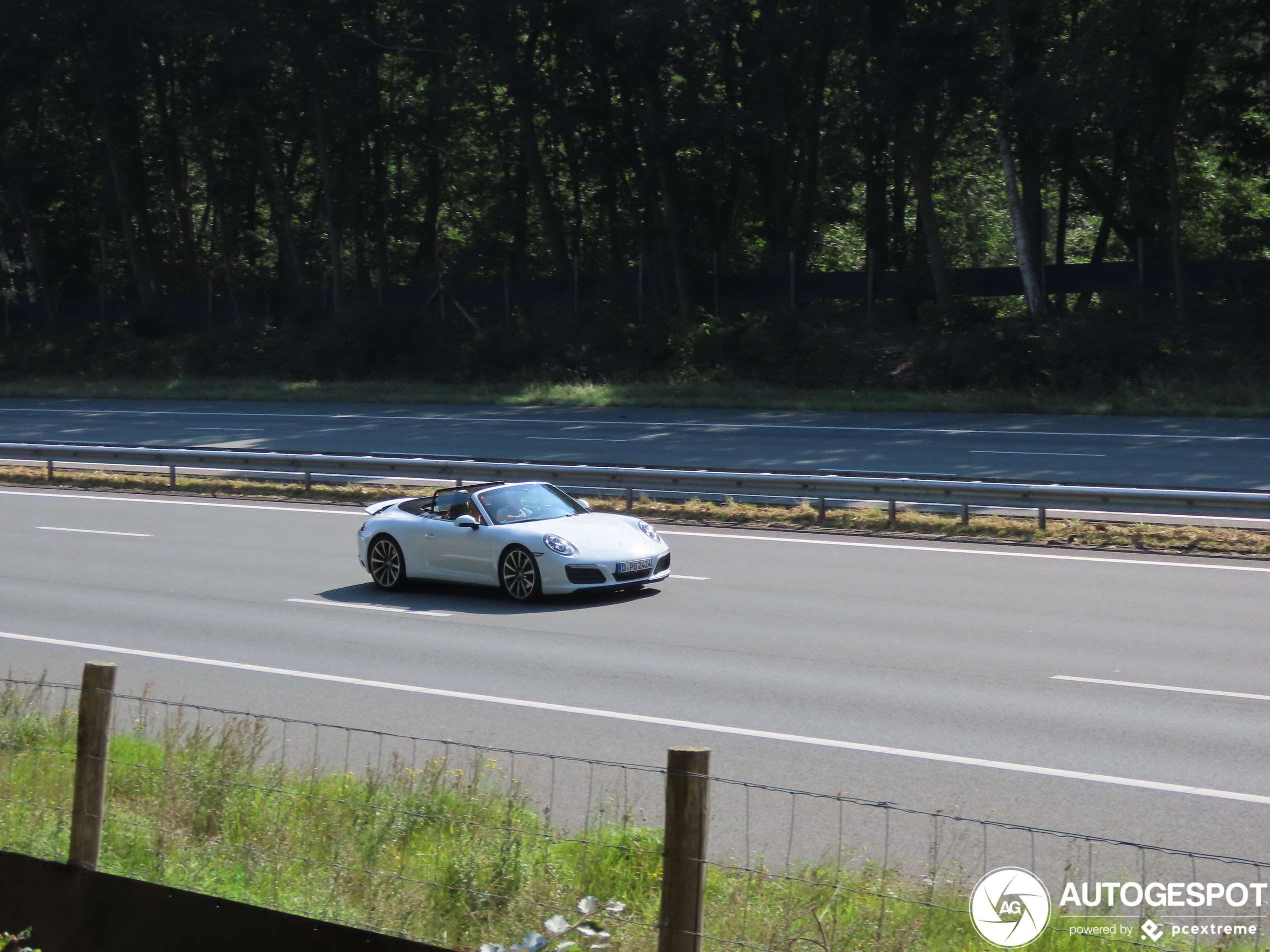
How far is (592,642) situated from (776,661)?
1.73 m

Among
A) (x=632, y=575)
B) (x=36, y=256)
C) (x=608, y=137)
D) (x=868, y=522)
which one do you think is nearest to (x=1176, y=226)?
(x=608, y=137)

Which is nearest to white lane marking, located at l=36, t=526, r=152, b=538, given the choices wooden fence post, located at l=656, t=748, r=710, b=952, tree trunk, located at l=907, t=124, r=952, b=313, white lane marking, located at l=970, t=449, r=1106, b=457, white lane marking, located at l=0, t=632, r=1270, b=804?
white lane marking, located at l=0, t=632, r=1270, b=804

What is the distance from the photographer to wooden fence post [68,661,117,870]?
5.23 metres

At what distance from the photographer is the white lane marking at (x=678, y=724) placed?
760 cm

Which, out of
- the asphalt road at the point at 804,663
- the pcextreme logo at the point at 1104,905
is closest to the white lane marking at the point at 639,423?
the asphalt road at the point at 804,663

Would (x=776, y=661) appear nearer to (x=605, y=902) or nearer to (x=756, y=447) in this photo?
(x=605, y=902)

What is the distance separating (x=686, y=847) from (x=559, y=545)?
30.8 feet

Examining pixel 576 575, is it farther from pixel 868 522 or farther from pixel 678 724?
pixel 868 522

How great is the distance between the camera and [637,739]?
878 cm

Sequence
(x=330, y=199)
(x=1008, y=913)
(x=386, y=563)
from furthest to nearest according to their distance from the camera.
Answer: (x=330, y=199), (x=386, y=563), (x=1008, y=913)

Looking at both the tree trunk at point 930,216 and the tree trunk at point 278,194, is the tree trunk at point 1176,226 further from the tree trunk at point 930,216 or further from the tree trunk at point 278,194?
the tree trunk at point 278,194

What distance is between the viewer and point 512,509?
46.9 ft

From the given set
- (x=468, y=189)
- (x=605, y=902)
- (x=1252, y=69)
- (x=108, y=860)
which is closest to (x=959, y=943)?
(x=605, y=902)

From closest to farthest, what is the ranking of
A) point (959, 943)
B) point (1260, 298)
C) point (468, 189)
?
point (959, 943)
point (1260, 298)
point (468, 189)
